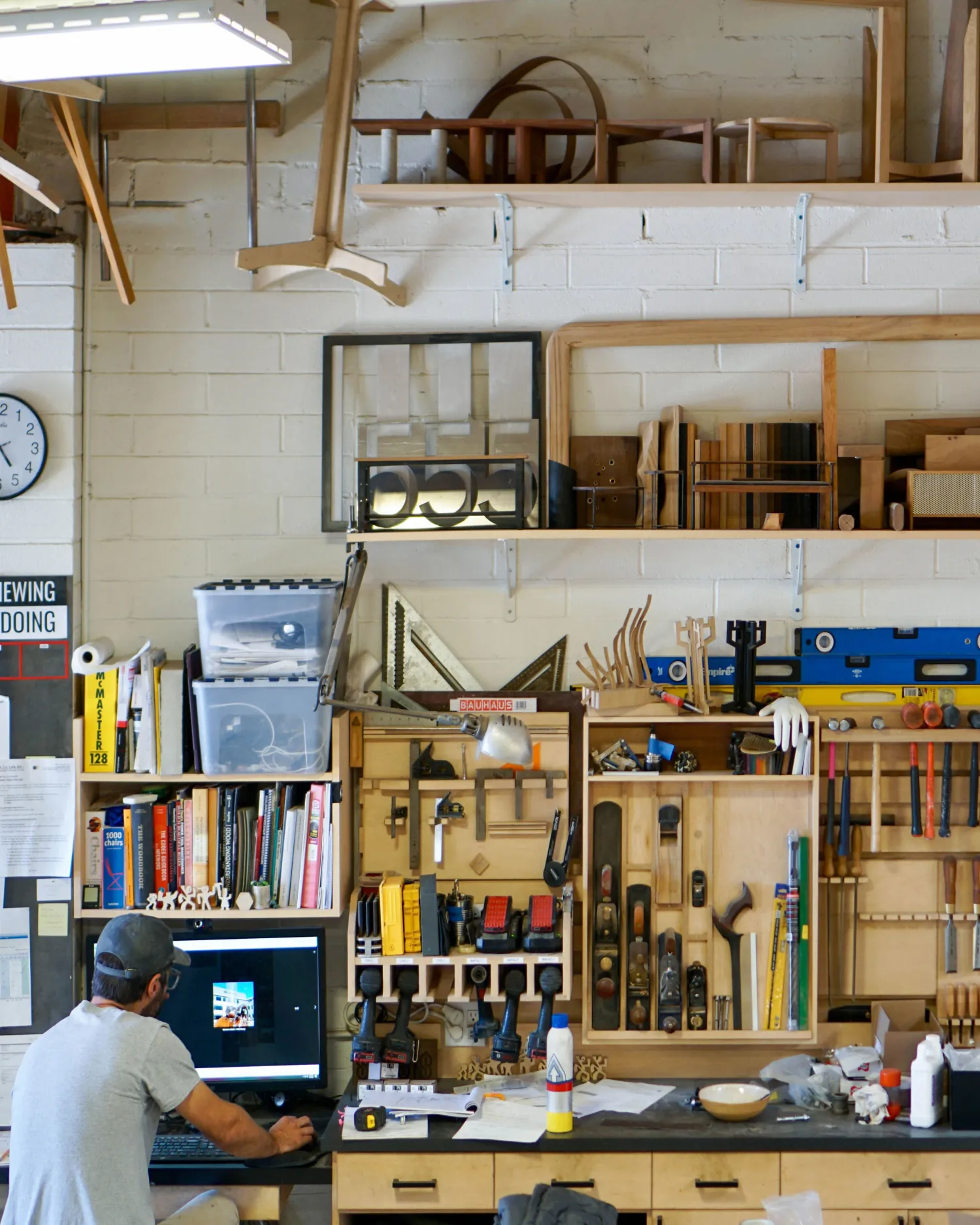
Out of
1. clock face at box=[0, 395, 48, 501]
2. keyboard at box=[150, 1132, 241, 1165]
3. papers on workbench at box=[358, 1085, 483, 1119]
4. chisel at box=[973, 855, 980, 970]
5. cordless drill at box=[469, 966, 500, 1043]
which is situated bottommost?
keyboard at box=[150, 1132, 241, 1165]

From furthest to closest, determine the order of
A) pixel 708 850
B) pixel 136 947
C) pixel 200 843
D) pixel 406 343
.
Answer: pixel 406 343 < pixel 708 850 < pixel 200 843 < pixel 136 947

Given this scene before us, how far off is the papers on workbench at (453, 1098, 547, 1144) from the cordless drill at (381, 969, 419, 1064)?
24 centimetres

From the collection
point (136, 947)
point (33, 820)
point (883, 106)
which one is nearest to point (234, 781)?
point (33, 820)

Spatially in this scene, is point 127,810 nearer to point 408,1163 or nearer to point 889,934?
point 408,1163

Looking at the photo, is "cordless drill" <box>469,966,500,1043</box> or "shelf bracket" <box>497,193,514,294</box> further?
"shelf bracket" <box>497,193,514,294</box>

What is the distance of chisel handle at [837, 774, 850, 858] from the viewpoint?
3396 mm

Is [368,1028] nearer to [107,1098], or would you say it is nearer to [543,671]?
[107,1098]

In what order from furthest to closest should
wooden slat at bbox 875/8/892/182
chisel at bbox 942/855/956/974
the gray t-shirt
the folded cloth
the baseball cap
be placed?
chisel at bbox 942/855/956/974
wooden slat at bbox 875/8/892/182
the baseball cap
the gray t-shirt
the folded cloth

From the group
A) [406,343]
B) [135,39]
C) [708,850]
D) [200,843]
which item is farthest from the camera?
[406,343]

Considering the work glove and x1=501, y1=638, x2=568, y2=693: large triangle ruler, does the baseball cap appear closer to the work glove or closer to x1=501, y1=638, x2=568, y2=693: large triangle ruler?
x1=501, y1=638, x2=568, y2=693: large triangle ruler

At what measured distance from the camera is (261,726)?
10.8ft

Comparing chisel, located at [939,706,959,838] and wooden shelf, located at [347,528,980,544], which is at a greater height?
wooden shelf, located at [347,528,980,544]

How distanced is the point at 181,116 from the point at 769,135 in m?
1.57

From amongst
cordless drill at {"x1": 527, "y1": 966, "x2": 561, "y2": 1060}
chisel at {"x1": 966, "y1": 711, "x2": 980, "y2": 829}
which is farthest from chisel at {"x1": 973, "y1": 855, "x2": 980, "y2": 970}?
cordless drill at {"x1": 527, "y1": 966, "x2": 561, "y2": 1060}
